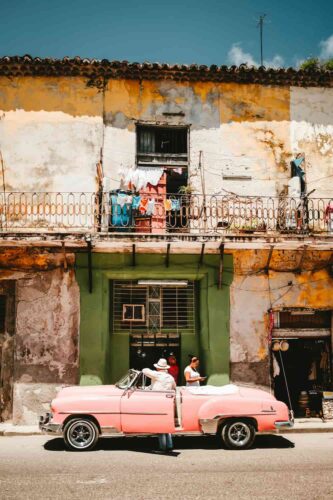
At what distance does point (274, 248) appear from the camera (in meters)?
12.6

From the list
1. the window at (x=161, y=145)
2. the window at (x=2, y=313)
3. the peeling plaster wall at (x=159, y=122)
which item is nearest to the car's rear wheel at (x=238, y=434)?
the window at (x=2, y=313)

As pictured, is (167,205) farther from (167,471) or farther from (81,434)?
(167,471)

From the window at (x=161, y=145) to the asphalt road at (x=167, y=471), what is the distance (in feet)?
22.5

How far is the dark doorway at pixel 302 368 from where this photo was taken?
12.9 m

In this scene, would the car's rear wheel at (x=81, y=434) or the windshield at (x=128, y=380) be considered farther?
the windshield at (x=128, y=380)

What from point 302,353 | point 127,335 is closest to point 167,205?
point 127,335

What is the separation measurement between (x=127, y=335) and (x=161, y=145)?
491 centimetres

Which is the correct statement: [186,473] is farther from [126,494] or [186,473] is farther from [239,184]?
[239,184]

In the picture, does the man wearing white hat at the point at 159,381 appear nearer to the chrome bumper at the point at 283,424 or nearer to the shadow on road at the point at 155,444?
the shadow on road at the point at 155,444

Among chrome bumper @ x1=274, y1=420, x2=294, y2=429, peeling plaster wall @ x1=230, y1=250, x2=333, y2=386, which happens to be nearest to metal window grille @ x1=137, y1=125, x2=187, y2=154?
peeling plaster wall @ x1=230, y1=250, x2=333, y2=386

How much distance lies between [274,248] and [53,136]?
20.1 ft

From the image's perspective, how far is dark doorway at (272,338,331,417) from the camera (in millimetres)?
12867

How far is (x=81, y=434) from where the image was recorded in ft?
29.1

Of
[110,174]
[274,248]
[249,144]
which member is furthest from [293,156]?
[110,174]
